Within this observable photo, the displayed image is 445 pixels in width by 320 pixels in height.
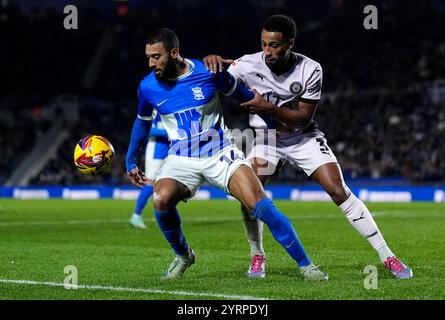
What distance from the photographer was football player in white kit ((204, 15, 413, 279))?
758 centimetres

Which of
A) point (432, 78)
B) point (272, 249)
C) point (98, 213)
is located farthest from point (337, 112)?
point (272, 249)

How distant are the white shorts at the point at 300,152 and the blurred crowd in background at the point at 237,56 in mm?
19726

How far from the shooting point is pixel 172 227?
25.3 ft

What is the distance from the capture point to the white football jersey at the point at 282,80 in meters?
7.81

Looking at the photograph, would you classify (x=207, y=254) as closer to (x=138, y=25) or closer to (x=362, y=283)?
(x=362, y=283)

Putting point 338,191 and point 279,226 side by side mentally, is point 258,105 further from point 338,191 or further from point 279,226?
point 338,191

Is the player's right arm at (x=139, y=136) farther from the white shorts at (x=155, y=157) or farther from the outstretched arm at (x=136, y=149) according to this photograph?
the white shorts at (x=155, y=157)

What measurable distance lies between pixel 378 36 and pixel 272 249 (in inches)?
967

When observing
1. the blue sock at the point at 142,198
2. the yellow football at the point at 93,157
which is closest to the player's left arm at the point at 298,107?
the yellow football at the point at 93,157

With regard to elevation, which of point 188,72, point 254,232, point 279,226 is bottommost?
point 254,232

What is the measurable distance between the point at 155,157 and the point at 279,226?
741 cm

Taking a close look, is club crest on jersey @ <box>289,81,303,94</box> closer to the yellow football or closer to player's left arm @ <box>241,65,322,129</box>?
player's left arm @ <box>241,65,322,129</box>

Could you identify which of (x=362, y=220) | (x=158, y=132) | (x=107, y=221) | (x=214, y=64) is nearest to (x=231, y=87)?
(x=214, y=64)

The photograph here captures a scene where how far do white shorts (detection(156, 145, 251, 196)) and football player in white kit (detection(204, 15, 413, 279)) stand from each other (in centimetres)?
46
